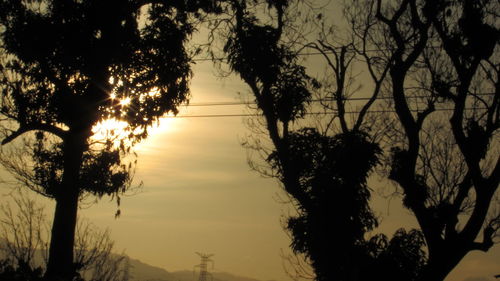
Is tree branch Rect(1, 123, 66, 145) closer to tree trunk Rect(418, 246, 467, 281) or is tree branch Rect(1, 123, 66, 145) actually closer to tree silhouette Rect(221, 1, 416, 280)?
tree silhouette Rect(221, 1, 416, 280)

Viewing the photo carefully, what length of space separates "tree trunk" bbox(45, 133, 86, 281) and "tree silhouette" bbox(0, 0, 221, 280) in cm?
3

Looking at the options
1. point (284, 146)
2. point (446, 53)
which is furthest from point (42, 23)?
point (446, 53)

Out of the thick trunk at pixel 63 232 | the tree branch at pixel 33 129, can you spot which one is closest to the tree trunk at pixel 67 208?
the thick trunk at pixel 63 232

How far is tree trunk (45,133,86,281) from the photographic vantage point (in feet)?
50.7

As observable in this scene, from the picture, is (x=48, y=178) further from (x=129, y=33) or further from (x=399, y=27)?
(x=399, y=27)

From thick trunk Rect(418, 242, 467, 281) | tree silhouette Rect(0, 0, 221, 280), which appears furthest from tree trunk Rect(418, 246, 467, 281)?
tree silhouette Rect(0, 0, 221, 280)

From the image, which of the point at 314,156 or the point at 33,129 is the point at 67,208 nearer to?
the point at 33,129

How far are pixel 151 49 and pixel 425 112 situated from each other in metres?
8.45

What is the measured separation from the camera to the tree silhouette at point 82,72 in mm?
15234

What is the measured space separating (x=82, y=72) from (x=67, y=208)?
4.15 meters

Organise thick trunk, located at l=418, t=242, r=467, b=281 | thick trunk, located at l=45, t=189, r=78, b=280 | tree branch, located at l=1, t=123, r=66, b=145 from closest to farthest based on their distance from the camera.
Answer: thick trunk, located at l=418, t=242, r=467, b=281 < thick trunk, located at l=45, t=189, r=78, b=280 < tree branch, located at l=1, t=123, r=66, b=145

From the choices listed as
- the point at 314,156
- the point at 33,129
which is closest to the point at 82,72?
the point at 33,129

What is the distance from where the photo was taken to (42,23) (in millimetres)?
15203

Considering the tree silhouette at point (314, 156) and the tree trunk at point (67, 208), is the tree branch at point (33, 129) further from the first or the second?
the tree silhouette at point (314, 156)
